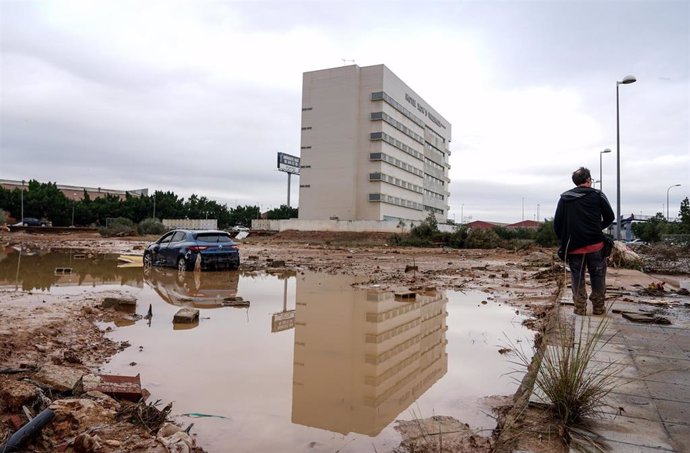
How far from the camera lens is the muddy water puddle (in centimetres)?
369

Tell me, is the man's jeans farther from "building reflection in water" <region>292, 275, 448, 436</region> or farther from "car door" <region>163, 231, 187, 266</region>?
"car door" <region>163, 231, 187, 266</region>

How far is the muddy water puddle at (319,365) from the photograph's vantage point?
369 cm

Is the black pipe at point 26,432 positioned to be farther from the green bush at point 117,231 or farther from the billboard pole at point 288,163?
the billboard pole at point 288,163

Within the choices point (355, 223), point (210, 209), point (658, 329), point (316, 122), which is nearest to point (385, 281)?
point (658, 329)

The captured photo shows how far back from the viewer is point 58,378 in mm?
4000

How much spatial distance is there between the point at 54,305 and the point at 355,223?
172 feet

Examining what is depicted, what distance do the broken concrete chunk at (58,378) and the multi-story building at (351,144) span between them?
6327 cm

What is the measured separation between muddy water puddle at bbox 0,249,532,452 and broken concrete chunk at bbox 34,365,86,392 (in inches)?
26.3

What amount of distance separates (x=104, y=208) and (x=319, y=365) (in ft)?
280

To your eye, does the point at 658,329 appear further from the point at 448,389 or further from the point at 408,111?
the point at 408,111

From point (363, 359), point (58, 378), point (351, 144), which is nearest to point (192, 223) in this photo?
point (351, 144)

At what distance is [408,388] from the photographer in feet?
15.0

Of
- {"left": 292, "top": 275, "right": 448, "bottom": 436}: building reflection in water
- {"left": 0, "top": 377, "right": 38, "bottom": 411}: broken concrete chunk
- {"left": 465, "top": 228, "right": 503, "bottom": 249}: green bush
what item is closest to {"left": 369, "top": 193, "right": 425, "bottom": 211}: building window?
{"left": 465, "top": 228, "right": 503, "bottom": 249}: green bush

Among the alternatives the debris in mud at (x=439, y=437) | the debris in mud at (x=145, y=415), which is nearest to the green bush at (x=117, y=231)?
the debris in mud at (x=145, y=415)
